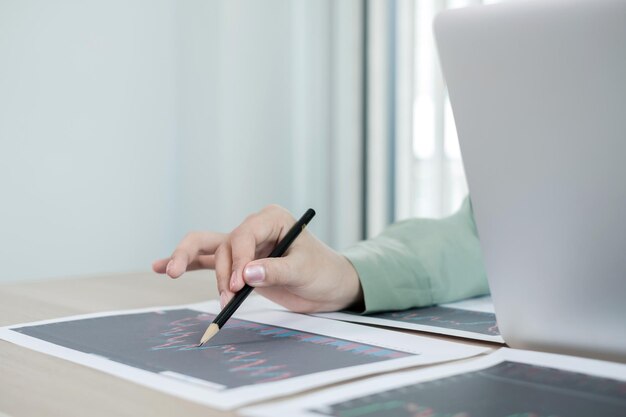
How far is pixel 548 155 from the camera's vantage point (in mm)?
533

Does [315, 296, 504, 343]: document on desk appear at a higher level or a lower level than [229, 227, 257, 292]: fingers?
lower

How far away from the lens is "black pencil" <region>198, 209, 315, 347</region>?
2.07 feet

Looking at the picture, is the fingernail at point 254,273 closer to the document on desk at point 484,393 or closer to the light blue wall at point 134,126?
the document on desk at point 484,393

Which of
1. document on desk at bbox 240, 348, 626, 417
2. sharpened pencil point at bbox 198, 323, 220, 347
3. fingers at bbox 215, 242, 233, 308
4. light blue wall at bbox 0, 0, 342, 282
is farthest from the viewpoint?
light blue wall at bbox 0, 0, 342, 282

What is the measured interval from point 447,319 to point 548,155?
0.28 meters

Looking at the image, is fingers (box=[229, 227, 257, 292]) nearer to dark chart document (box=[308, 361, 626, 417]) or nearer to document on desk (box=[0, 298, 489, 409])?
document on desk (box=[0, 298, 489, 409])

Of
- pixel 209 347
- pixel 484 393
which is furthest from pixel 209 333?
pixel 484 393

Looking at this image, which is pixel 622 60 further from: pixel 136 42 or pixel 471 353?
pixel 136 42

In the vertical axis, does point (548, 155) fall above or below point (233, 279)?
above

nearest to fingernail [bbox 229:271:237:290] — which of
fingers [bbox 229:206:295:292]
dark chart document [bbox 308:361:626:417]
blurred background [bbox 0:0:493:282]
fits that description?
fingers [bbox 229:206:295:292]

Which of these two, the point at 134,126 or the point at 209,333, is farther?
the point at 134,126

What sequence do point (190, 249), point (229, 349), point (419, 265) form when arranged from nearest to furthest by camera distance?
point (229, 349)
point (190, 249)
point (419, 265)

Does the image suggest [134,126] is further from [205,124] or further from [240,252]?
[240,252]

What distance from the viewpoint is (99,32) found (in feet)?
7.72
